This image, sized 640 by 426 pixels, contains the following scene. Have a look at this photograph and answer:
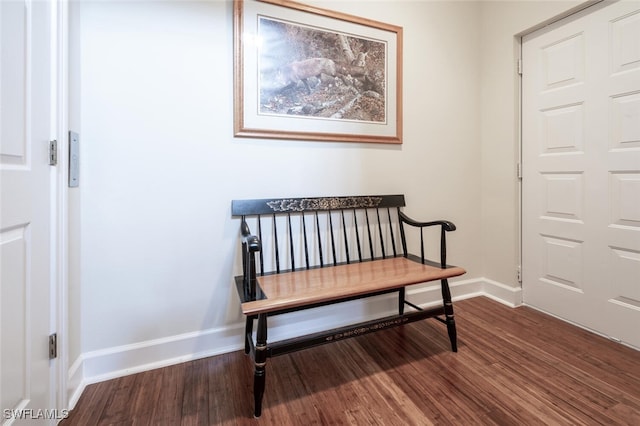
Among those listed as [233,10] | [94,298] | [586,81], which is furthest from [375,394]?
[586,81]

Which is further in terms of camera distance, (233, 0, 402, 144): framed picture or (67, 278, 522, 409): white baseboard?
(233, 0, 402, 144): framed picture

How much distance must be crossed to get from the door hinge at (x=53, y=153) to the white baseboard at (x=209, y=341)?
873mm

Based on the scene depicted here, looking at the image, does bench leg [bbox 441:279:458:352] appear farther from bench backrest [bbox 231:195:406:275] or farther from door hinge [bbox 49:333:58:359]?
door hinge [bbox 49:333:58:359]

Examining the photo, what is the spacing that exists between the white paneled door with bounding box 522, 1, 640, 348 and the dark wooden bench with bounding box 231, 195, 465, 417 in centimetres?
89

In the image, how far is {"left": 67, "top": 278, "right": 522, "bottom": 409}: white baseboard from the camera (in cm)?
134

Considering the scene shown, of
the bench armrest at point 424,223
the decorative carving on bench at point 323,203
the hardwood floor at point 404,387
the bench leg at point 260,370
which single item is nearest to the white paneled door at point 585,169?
the hardwood floor at point 404,387

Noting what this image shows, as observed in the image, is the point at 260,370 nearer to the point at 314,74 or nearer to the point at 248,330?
the point at 248,330

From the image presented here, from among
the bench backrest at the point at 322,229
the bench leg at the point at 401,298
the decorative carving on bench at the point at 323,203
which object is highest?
the decorative carving on bench at the point at 323,203

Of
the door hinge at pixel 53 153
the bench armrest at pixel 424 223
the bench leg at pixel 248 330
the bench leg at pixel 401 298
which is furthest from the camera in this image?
the bench leg at pixel 401 298

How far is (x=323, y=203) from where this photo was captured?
5.66 ft

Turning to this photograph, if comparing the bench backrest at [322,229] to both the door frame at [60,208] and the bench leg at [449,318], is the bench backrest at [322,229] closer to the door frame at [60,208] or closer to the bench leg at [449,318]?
the bench leg at [449,318]

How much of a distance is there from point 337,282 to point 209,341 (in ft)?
2.59

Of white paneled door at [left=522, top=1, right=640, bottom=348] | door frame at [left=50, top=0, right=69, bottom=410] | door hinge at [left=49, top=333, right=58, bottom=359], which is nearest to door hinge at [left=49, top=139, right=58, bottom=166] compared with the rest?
door frame at [left=50, top=0, right=69, bottom=410]

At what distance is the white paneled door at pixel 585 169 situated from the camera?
157 centimetres
